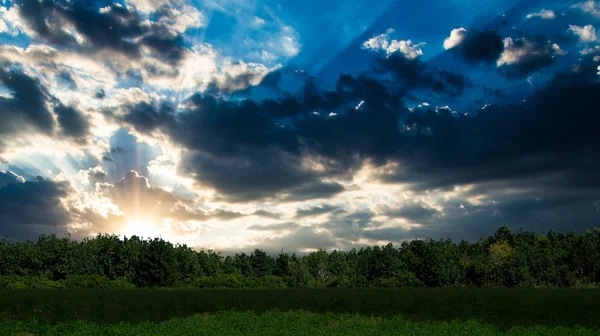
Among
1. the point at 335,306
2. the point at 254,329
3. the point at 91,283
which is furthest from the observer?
the point at 91,283

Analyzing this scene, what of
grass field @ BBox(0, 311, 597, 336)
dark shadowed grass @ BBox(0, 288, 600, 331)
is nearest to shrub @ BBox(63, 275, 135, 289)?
dark shadowed grass @ BBox(0, 288, 600, 331)

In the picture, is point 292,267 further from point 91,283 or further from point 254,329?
point 254,329

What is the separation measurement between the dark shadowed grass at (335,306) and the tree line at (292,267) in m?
45.1

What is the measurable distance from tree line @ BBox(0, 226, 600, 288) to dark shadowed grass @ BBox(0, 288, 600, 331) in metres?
45.1

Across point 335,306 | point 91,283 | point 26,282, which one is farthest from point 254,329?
point 26,282

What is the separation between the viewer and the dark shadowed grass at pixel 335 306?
47438 mm

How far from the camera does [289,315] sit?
4209cm

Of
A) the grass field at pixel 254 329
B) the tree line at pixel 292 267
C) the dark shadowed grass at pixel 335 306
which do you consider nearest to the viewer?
the grass field at pixel 254 329

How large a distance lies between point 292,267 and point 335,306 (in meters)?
77.6

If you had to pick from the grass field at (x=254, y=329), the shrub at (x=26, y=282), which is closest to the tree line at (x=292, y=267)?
the shrub at (x=26, y=282)

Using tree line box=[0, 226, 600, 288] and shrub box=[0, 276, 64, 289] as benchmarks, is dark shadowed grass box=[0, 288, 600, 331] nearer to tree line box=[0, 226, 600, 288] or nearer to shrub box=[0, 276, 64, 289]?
shrub box=[0, 276, 64, 289]

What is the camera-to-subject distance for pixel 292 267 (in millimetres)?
134125

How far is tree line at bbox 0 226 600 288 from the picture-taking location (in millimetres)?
107913

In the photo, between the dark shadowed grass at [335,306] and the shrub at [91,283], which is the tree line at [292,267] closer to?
the shrub at [91,283]
